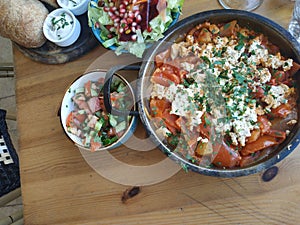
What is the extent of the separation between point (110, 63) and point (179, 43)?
309 millimetres

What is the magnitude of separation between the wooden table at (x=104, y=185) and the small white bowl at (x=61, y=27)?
0.10 m

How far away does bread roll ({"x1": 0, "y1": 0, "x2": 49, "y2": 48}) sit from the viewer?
175cm

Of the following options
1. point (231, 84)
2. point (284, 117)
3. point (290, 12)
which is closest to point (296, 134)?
point (284, 117)

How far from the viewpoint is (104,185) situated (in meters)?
1.72

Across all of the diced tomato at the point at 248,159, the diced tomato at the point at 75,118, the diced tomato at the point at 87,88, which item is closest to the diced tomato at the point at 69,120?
the diced tomato at the point at 75,118

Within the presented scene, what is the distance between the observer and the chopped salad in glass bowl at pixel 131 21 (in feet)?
5.44

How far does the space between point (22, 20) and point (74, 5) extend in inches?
8.7

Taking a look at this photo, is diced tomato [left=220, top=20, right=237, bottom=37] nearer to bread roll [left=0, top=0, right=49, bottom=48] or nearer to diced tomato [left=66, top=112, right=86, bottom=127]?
diced tomato [left=66, top=112, right=86, bottom=127]

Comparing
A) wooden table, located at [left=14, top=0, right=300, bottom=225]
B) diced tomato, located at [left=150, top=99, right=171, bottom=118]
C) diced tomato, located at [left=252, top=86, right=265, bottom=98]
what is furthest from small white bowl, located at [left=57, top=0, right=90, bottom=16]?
diced tomato, located at [left=252, top=86, right=265, bottom=98]

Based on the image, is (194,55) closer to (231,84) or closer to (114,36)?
(231,84)

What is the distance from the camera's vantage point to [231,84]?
158 centimetres

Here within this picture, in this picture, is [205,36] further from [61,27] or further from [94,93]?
[61,27]

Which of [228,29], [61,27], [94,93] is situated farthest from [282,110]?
[61,27]

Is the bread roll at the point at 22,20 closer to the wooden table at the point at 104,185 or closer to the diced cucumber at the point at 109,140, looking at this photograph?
the wooden table at the point at 104,185
